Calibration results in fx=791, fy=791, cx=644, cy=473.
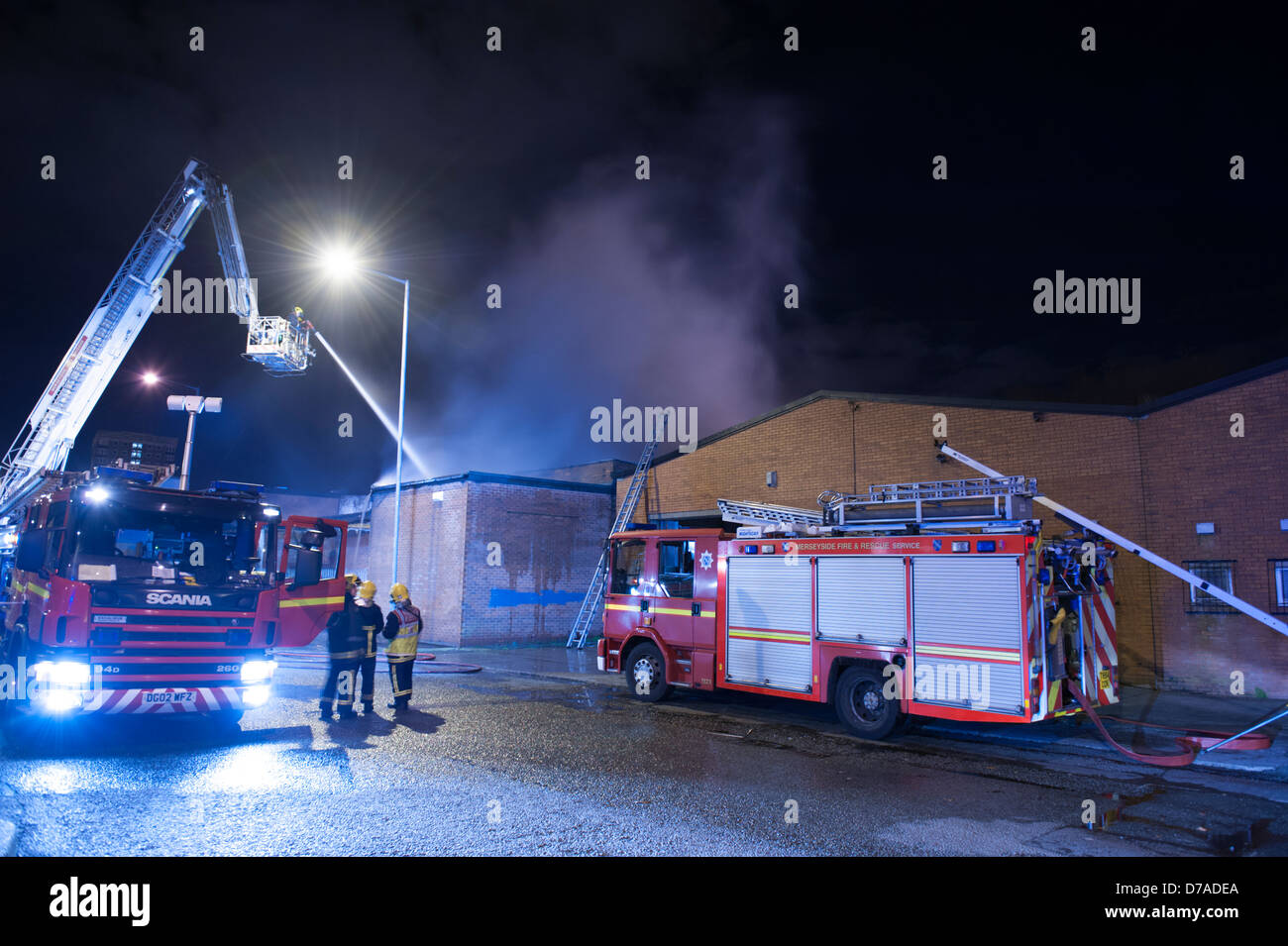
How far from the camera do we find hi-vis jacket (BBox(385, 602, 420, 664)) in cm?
1002

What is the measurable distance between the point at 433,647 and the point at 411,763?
12.7 meters

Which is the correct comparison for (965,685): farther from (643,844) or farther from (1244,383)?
(1244,383)

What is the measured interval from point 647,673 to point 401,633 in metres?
3.59

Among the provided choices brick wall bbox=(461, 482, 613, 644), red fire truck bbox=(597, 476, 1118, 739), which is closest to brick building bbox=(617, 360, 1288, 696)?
red fire truck bbox=(597, 476, 1118, 739)

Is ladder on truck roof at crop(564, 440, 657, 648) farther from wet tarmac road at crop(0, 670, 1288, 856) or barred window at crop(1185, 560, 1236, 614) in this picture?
barred window at crop(1185, 560, 1236, 614)

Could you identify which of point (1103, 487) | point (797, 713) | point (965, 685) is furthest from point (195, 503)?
point (1103, 487)

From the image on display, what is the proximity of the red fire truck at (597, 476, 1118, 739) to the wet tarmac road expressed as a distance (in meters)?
0.68

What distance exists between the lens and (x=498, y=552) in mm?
20188

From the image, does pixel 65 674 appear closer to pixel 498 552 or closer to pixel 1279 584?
pixel 498 552

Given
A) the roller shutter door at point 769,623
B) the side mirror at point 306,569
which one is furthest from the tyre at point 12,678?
the roller shutter door at point 769,623

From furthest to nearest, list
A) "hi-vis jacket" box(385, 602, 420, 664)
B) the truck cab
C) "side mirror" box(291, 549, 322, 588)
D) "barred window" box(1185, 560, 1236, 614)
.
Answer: "barred window" box(1185, 560, 1236, 614) < the truck cab < "hi-vis jacket" box(385, 602, 420, 664) < "side mirror" box(291, 549, 322, 588)

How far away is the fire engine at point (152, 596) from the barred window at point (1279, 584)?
504 inches

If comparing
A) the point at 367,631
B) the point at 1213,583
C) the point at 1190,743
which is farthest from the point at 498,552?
the point at 1190,743

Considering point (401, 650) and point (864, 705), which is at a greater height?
point (401, 650)
